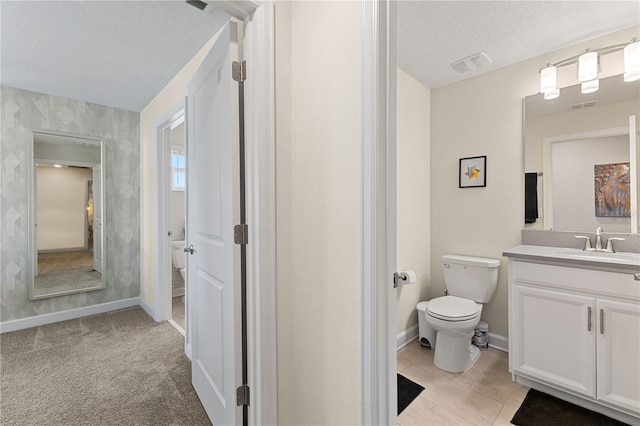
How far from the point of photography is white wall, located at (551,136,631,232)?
1.97 metres

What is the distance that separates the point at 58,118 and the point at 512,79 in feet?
14.6

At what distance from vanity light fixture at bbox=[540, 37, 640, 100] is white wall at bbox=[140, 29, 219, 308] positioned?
2.99m

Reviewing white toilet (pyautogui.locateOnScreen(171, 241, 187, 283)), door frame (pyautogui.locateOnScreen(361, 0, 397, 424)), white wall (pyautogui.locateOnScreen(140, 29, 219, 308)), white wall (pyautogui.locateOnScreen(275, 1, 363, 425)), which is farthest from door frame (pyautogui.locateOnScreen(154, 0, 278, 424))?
white toilet (pyautogui.locateOnScreen(171, 241, 187, 283))

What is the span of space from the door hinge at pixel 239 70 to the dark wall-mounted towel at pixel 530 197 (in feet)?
7.50

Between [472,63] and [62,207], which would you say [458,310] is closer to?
[472,63]

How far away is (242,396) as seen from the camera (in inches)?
52.8

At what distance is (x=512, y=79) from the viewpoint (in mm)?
2412

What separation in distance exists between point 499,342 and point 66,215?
460 cm

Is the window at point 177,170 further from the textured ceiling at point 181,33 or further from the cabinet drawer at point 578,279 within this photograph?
the cabinet drawer at point 578,279

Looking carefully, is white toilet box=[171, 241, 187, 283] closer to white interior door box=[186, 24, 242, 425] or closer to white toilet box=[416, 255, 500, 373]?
white interior door box=[186, 24, 242, 425]

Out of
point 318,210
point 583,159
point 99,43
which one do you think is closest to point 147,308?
point 99,43

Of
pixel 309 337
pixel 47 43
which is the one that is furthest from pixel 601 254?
pixel 47 43

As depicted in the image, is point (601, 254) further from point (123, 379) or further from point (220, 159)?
point (123, 379)

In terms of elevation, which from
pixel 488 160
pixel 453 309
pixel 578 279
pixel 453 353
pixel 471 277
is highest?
pixel 488 160
